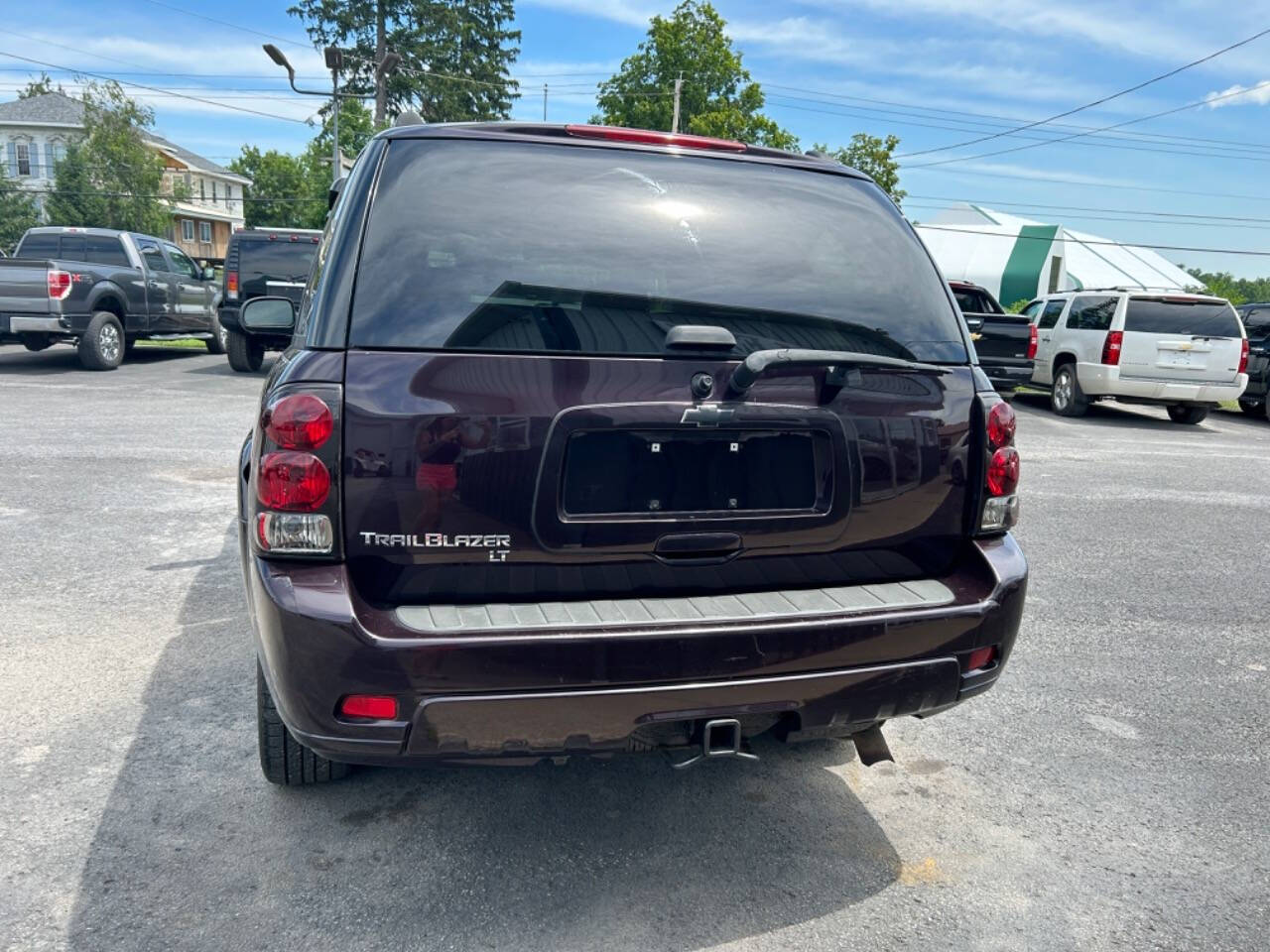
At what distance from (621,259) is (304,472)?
95 cm

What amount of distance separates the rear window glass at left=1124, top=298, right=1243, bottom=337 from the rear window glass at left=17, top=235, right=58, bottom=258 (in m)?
15.8

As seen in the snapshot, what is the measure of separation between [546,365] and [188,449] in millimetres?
7073

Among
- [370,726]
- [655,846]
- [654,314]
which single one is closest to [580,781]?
[655,846]

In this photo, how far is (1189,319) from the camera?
522 inches

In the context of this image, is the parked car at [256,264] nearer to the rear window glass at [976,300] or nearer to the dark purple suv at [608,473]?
the rear window glass at [976,300]

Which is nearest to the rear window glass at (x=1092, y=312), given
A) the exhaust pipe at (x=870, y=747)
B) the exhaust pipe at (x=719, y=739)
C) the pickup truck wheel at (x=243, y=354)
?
the pickup truck wheel at (x=243, y=354)

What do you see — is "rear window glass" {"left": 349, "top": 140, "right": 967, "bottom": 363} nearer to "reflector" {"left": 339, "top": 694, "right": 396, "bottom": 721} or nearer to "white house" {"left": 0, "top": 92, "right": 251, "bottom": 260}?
"reflector" {"left": 339, "top": 694, "right": 396, "bottom": 721}

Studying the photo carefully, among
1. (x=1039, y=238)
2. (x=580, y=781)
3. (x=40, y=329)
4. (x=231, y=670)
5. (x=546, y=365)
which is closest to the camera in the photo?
(x=546, y=365)

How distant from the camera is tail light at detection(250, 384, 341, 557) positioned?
223 cm

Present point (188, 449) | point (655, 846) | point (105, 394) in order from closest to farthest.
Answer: point (655, 846), point (188, 449), point (105, 394)

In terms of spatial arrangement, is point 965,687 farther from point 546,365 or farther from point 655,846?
point 546,365

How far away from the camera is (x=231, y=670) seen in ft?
12.7

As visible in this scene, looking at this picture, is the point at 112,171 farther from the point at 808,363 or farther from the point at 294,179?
the point at 808,363

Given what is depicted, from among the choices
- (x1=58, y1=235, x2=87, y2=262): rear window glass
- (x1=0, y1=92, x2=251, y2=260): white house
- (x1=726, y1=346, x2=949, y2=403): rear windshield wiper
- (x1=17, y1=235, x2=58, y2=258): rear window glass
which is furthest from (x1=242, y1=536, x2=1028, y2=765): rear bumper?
(x1=0, y1=92, x2=251, y2=260): white house
